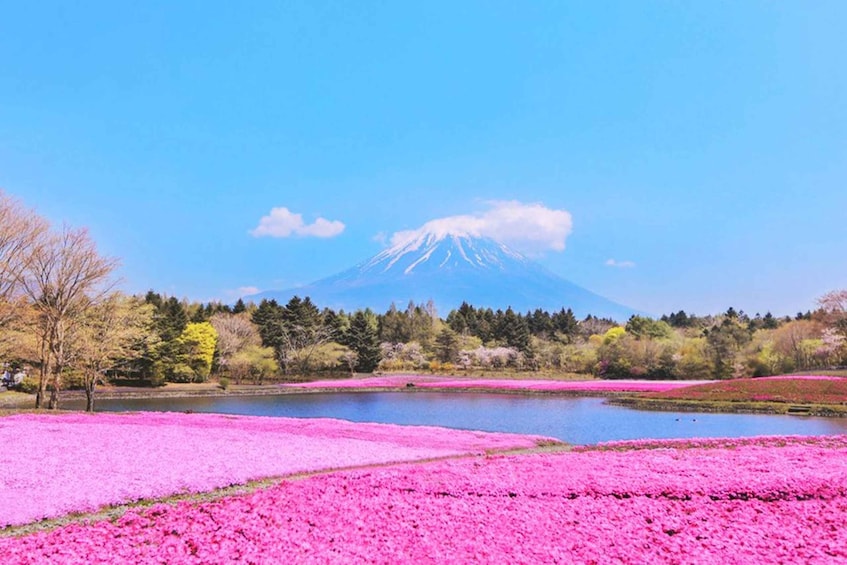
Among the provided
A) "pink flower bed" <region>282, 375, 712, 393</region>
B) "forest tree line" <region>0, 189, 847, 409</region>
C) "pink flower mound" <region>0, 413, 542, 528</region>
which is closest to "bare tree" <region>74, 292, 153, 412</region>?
"forest tree line" <region>0, 189, 847, 409</region>

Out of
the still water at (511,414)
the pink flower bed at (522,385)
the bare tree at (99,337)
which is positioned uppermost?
the bare tree at (99,337)

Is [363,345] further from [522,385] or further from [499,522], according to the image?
[499,522]

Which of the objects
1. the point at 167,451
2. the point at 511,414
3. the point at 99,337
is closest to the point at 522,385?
the point at 511,414

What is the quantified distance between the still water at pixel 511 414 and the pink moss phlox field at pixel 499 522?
523 inches

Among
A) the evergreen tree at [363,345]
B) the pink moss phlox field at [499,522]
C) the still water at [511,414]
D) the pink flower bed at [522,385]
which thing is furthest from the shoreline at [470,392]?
the pink moss phlox field at [499,522]

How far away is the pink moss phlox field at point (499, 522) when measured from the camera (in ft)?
27.1

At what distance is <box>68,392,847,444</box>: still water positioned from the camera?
2822cm

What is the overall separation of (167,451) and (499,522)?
38.7 feet

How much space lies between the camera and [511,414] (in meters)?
36.8

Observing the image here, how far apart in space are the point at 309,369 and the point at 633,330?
52.7m

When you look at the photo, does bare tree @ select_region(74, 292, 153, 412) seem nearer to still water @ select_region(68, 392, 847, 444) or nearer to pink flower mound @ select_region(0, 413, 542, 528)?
still water @ select_region(68, 392, 847, 444)

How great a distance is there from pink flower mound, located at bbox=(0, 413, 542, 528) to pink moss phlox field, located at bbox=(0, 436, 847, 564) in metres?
Result: 2.16

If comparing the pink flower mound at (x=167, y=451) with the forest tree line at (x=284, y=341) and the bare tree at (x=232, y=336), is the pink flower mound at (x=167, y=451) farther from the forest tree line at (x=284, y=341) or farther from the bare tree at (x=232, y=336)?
the bare tree at (x=232, y=336)

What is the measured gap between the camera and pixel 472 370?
270 ft
